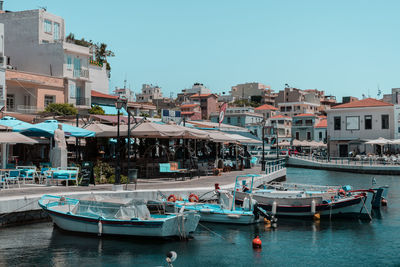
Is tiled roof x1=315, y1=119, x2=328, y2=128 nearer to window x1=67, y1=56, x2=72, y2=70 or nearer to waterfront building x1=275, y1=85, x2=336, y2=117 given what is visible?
waterfront building x1=275, y1=85, x2=336, y2=117

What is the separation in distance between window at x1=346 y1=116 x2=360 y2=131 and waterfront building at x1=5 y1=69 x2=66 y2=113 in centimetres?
4106

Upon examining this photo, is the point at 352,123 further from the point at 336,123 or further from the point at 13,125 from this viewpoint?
the point at 13,125

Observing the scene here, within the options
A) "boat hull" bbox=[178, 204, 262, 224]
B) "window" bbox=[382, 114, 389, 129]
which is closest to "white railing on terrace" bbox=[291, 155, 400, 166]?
"window" bbox=[382, 114, 389, 129]

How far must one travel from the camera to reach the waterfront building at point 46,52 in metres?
51.3

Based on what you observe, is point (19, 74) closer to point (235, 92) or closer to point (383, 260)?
point (383, 260)

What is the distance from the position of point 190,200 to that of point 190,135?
7.19 metres

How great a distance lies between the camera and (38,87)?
46969mm

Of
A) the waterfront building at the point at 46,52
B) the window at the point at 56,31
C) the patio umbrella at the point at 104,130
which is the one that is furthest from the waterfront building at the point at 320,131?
the patio umbrella at the point at 104,130

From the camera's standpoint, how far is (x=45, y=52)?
52.2 m

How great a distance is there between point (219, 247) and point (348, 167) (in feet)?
135

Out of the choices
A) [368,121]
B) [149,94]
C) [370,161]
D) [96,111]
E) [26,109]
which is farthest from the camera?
[149,94]

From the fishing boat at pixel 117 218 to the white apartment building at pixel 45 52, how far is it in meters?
34.6

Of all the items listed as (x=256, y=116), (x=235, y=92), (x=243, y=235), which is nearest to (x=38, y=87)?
(x=243, y=235)

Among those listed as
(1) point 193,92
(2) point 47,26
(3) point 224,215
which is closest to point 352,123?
(2) point 47,26
